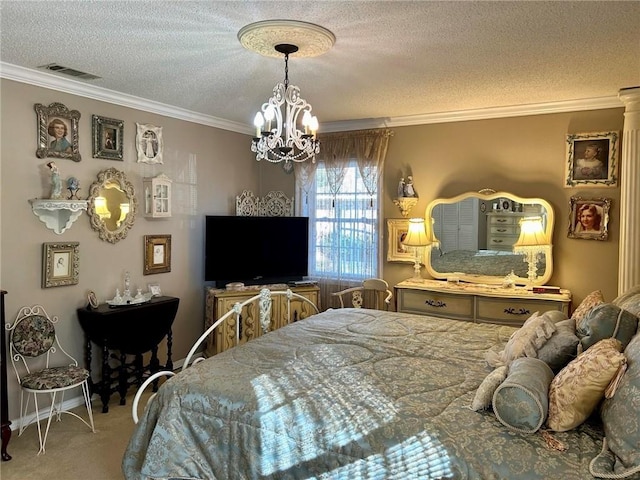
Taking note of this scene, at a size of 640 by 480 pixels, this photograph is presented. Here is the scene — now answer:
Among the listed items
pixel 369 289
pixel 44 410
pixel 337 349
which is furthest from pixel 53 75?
pixel 369 289

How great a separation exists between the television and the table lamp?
217cm

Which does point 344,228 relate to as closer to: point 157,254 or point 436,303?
point 436,303

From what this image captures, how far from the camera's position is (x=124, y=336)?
3701mm

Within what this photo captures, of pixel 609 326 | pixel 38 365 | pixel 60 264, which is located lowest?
pixel 38 365

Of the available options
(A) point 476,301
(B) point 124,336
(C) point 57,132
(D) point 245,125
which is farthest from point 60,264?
(A) point 476,301

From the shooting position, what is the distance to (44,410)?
11.5 ft

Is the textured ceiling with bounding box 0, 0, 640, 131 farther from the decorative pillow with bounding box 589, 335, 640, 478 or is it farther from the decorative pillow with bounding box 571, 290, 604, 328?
the decorative pillow with bounding box 589, 335, 640, 478

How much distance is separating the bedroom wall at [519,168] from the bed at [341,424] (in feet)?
6.49

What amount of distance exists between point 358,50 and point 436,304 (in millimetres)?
2393

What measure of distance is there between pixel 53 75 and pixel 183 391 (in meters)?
2.59

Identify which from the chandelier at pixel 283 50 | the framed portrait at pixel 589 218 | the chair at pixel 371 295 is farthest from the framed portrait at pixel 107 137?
the framed portrait at pixel 589 218

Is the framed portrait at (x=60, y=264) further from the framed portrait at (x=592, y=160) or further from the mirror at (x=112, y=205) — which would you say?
the framed portrait at (x=592, y=160)

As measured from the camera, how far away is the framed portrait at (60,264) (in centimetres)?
348

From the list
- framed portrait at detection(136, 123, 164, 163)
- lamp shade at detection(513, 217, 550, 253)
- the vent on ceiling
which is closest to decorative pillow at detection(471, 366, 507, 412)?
lamp shade at detection(513, 217, 550, 253)
